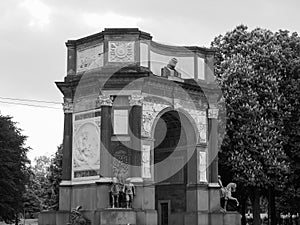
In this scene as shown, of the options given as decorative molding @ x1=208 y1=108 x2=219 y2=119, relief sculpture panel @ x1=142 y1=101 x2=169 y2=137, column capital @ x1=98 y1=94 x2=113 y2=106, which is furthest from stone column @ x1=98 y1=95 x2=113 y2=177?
decorative molding @ x1=208 y1=108 x2=219 y2=119

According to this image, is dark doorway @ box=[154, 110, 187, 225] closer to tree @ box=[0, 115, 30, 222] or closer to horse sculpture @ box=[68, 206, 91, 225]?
horse sculpture @ box=[68, 206, 91, 225]

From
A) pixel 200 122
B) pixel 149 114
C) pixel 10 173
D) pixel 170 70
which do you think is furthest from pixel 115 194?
pixel 10 173

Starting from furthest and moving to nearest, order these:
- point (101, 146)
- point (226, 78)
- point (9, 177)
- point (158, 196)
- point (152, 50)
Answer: point (9, 177) → point (226, 78) → point (158, 196) → point (152, 50) → point (101, 146)

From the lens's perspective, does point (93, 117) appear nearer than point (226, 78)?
Yes

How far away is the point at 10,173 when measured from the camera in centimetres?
3975

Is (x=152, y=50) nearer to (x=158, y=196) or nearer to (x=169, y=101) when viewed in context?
(x=169, y=101)

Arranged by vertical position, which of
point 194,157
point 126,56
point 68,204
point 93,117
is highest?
point 126,56

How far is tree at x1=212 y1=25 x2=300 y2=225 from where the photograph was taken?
31562 millimetres

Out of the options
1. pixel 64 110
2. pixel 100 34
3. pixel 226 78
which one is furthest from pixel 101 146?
pixel 226 78

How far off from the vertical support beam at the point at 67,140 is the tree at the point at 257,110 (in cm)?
980

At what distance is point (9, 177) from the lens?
129 feet

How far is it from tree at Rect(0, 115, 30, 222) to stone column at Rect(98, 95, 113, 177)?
15218 mm

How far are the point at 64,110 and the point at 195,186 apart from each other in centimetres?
793

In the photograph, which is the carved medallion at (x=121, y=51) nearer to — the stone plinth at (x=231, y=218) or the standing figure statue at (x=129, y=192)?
the standing figure statue at (x=129, y=192)
